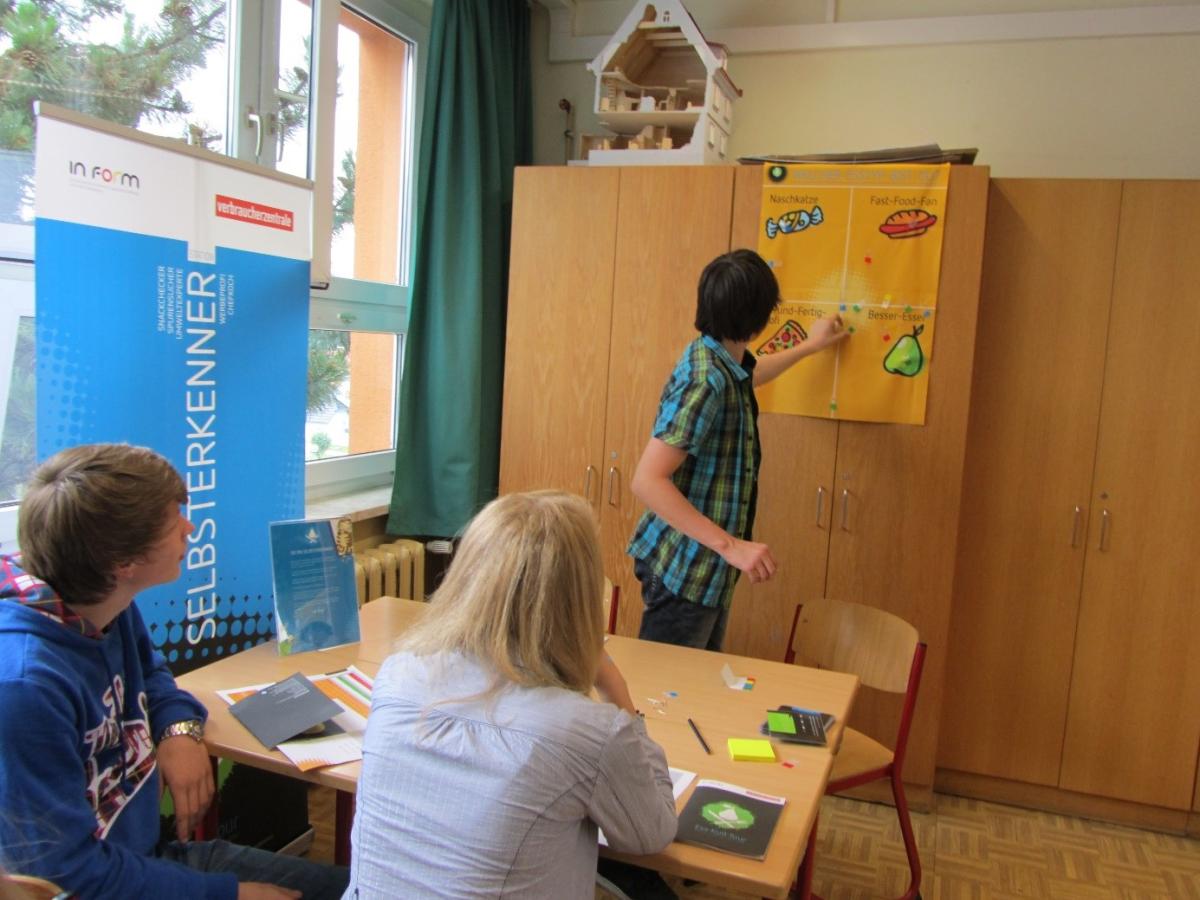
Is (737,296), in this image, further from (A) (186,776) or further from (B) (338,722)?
(A) (186,776)

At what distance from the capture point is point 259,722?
1695mm

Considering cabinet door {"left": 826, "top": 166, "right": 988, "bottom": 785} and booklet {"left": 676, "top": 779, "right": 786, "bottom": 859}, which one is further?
cabinet door {"left": 826, "top": 166, "right": 988, "bottom": 785}

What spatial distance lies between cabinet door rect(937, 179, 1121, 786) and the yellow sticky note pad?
161cm

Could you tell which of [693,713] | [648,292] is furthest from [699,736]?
[648,292]

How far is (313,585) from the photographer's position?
2104 millimetres

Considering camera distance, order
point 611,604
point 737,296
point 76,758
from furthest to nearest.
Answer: point 611,604 → point 737,296 → point 76,758

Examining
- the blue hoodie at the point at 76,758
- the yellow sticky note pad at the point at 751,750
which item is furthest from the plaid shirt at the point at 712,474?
the blue hoodie at the point at 76,758

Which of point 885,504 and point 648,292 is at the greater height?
point 648,292

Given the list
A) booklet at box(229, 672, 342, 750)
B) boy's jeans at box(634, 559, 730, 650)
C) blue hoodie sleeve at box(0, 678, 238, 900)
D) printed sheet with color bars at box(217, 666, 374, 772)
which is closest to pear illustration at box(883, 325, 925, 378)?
boy's jeans at box(634, 559, 730, 650)

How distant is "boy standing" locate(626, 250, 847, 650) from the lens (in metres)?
2.16

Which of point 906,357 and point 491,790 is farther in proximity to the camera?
point 906,357

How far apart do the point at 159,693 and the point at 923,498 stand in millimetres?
2177

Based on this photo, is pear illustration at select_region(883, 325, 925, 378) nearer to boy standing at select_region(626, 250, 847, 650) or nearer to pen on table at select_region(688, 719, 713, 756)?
boy standing at select_region(626, 250, 847, 650)

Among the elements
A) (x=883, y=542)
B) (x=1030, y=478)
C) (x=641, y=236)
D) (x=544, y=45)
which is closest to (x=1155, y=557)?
(x=1030, y=478)
